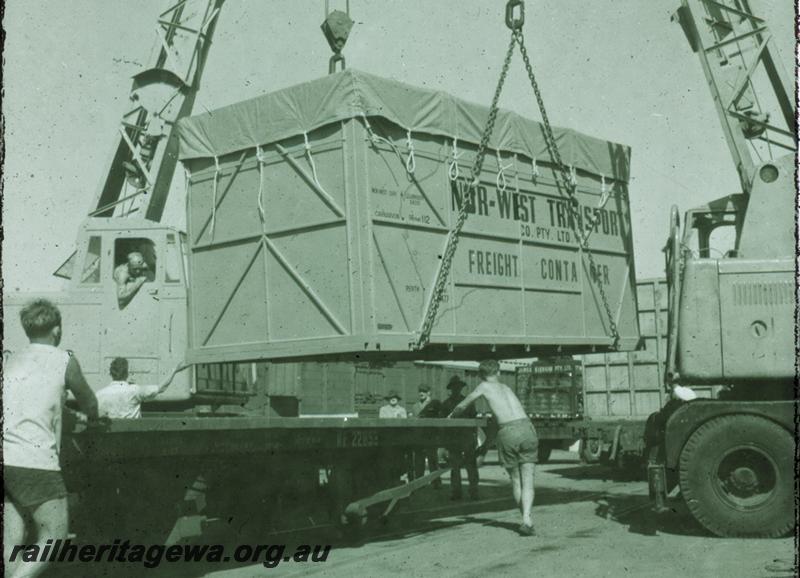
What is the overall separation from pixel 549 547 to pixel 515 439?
49.7 inches

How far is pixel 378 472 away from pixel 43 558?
496cm

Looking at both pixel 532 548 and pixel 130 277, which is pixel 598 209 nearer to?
pixel 532 548

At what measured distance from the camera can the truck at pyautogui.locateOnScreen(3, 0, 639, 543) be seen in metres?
7.73

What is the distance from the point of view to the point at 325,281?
8727 mm

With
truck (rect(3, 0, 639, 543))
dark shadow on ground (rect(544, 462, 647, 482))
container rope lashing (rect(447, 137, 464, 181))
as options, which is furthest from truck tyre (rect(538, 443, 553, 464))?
container rope lashing (rect(447, 137, 464, 181))

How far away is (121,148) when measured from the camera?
14.7 metres

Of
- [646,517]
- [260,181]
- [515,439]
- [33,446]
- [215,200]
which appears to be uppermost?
[260,181]

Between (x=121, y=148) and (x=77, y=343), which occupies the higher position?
(x=121, y=148)

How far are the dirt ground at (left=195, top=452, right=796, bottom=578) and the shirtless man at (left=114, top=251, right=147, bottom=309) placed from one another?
11.0 ft

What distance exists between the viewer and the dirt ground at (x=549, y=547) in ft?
24.1

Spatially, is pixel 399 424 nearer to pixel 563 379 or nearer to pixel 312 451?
pixel 312 451

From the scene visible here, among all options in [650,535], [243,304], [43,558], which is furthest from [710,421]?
[43,558]

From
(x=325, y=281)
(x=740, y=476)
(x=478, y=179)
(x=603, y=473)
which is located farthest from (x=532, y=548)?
(x=603, y=473)

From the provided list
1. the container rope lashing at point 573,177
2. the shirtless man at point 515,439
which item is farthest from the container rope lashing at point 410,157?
the container rope lashing at point 573,177
